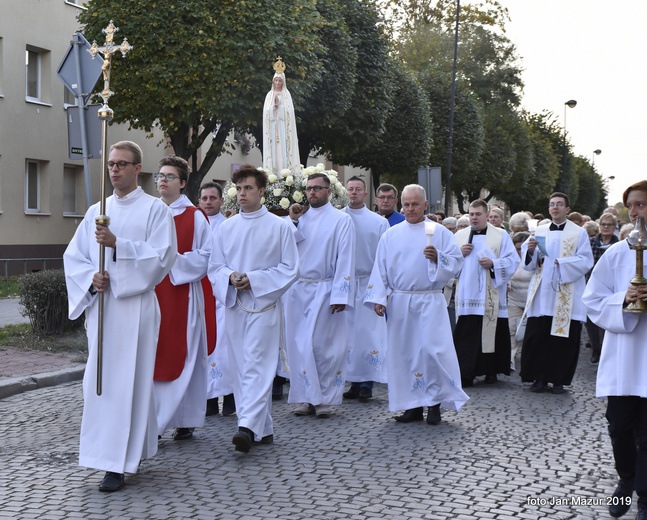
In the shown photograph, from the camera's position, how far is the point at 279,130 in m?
13.8

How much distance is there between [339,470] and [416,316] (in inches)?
100

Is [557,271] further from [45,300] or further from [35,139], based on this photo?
[35,139]

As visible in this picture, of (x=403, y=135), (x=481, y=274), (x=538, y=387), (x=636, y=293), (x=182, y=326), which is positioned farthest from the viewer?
(x=403, y=135)

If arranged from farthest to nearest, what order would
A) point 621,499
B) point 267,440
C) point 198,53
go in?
point 198,53, point 267,440, point 621,499

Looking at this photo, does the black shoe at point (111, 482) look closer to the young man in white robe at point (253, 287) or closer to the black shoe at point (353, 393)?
the young man in white robe at point (253, 287)

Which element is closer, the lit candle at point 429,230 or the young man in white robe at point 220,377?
the young man in white robe at point 220,377

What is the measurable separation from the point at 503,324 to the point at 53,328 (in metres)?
5.79

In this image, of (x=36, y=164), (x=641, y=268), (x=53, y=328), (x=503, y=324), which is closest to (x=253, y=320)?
(x=641, y=268)

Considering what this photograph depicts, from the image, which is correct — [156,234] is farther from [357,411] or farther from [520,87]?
[520,87]

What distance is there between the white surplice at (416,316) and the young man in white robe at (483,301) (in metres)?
2.41

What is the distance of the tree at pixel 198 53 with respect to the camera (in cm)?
2397

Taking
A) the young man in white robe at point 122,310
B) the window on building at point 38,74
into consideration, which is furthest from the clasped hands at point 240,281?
the window on building at point 38,74

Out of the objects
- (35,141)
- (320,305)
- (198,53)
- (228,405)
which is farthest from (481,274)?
(35,141)

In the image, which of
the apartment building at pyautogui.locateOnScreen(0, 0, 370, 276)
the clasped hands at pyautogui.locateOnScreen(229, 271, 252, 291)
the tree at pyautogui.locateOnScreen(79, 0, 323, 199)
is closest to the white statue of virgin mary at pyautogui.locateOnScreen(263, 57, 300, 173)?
the clasped hands at pyautogui.locateOnScreen(229, 271, 252, 291)
